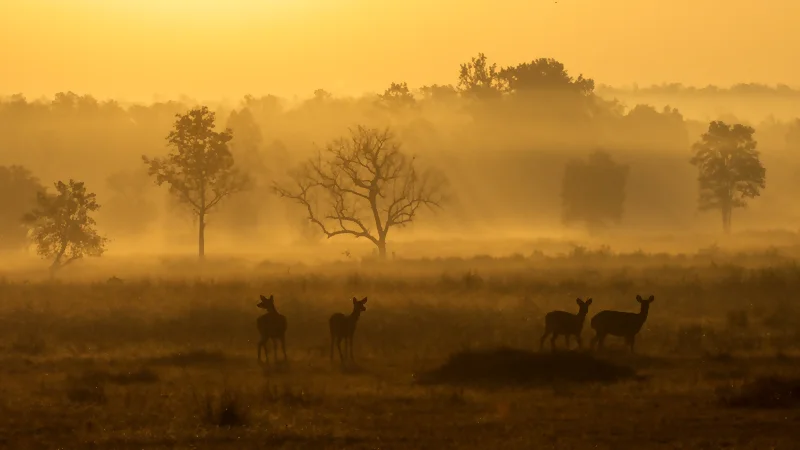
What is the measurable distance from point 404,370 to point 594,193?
75574 mm

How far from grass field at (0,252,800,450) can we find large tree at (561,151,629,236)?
53.2m

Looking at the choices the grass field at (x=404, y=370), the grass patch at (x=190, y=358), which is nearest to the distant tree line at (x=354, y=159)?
the grass field at (x=404, y=370)

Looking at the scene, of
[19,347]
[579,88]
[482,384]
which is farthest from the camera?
[579,88]

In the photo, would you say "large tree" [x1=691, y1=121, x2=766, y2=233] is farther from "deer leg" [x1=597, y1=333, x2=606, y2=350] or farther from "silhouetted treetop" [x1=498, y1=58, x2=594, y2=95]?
"deer leg" [x1=597, y1=333, x2=606, y2=350]

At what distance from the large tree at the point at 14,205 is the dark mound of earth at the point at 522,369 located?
221ft

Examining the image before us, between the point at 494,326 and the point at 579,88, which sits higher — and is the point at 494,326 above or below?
below

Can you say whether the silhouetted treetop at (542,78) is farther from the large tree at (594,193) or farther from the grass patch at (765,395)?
the grass patch at (765,395)

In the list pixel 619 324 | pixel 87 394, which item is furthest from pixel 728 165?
pixel 87 394

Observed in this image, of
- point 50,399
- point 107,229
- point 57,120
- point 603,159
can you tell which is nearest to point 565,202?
point 603,159

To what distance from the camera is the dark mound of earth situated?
73.3 ft

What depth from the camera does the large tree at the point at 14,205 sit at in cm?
8469

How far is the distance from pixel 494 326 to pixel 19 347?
43.4 ft

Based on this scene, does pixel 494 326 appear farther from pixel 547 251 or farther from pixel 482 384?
pixel 547 251

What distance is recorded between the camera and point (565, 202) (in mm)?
99375
